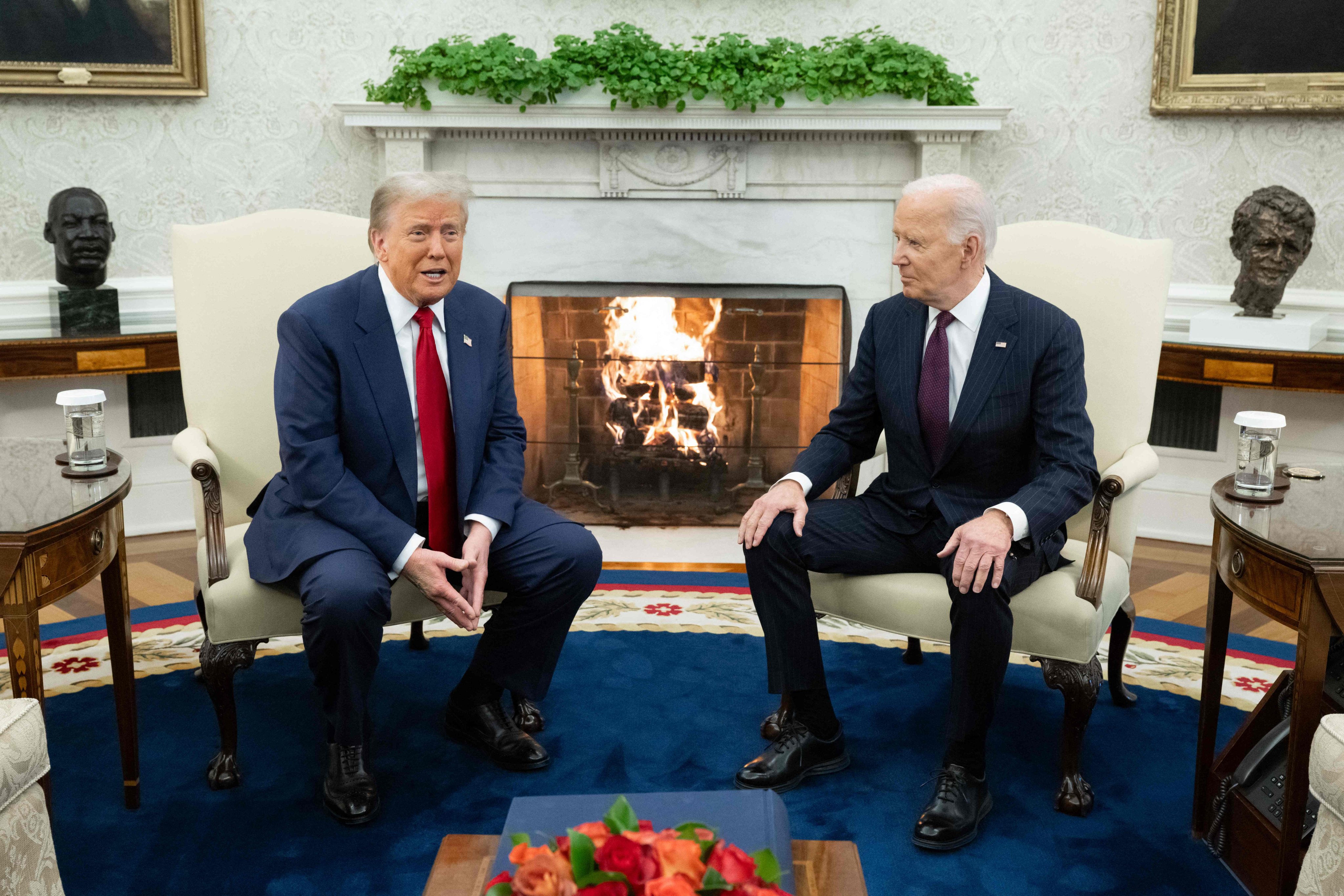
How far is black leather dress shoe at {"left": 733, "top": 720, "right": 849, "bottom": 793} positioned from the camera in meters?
2.38

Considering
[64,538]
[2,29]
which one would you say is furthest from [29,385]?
[64,538]

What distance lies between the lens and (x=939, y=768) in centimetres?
240

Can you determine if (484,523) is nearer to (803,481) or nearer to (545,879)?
(803,481)

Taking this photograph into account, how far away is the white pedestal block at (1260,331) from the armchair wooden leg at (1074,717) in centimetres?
200

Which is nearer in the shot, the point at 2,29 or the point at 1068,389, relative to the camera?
the point at 1068,389

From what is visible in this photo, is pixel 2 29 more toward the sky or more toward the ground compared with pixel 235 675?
more toward the sky

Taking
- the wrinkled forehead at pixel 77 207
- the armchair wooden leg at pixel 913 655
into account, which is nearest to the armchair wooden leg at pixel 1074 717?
the armchair wooden leg at pixel 913 655

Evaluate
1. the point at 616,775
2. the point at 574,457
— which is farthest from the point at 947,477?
the point at 574,457

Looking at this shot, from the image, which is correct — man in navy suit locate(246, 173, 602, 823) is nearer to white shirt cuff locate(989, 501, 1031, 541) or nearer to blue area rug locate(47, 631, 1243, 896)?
blue area rug locate(47, 631, 1243, 896)

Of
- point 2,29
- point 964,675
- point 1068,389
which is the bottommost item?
point 964,675

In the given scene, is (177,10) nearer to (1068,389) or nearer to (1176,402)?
(1068,389)

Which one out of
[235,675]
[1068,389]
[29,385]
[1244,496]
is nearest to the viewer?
[1244,496]

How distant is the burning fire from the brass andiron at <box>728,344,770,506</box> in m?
0.14

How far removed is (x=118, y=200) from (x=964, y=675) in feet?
12.0
